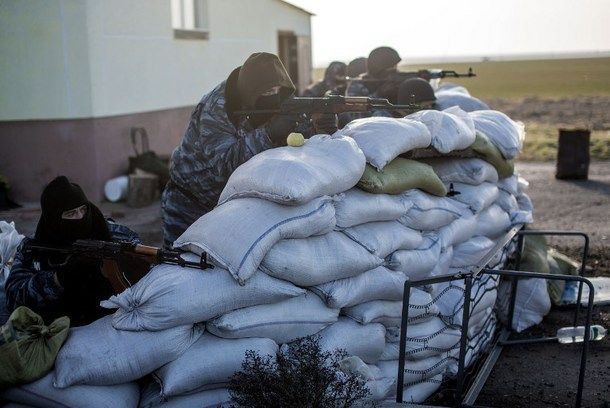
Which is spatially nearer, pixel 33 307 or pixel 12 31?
pixel 33 307

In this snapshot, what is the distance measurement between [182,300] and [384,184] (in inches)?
55.8

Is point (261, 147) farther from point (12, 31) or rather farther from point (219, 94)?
point (12, 31)

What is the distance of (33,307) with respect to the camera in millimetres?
3285

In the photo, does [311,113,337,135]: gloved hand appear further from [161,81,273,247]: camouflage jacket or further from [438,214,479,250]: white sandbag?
[438,214,479,250]: white sandbag

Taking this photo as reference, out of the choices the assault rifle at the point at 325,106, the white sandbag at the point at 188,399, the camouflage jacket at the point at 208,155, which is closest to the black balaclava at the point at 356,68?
the assault rifle at the point at 325,106

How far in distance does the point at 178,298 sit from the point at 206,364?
30cm

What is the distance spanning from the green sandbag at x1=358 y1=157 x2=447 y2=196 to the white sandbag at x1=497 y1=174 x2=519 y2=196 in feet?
4.28

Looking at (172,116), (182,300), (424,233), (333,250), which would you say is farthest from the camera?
(172,116)

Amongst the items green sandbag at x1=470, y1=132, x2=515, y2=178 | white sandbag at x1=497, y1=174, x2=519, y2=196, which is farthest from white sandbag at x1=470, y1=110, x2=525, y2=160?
white sandbag at x1=497, y1=174, x2=519, y2=196

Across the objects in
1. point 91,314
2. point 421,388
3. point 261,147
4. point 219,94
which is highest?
point 219,94

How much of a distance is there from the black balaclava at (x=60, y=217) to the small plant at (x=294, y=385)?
38.3 inches

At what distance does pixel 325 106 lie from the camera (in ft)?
14.6

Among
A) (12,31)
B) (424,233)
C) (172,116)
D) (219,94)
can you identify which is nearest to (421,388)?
(424,233)

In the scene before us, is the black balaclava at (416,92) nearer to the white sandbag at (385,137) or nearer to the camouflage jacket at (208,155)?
the white sandbag at (385,137)
